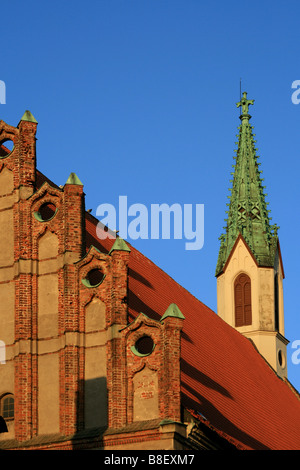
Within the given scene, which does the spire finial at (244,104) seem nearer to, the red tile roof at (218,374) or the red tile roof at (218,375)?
the red tile roof at (218,374)

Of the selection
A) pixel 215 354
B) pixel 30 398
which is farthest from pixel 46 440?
pixel 215 354

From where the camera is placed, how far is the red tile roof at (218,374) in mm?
26750

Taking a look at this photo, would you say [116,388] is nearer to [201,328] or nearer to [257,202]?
[201,328]

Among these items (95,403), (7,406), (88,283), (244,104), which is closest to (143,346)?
(95,403)

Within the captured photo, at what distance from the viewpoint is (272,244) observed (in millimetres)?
44531

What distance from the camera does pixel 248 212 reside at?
4528 centimetres

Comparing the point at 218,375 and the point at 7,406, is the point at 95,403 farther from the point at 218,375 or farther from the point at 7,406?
the point at 218,375

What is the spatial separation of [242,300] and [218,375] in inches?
536

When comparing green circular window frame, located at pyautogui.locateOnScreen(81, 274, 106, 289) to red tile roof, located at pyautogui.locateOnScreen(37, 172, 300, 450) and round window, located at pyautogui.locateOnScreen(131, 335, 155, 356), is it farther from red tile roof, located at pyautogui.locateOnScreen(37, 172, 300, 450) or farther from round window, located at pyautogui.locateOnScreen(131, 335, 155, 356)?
red tile roof, located at pyautogui.locateOnScreen(37, 172, 300, 450)

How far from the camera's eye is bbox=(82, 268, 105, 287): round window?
2372 centimetres

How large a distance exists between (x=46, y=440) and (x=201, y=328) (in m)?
12.3

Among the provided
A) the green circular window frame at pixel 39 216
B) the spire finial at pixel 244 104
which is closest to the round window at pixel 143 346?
the green circular window frame at pixel 39 216

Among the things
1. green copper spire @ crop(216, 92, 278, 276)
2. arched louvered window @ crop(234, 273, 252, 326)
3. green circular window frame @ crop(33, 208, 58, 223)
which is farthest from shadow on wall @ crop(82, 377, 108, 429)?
green copper spire @ crop(216, 92, 278, 276)

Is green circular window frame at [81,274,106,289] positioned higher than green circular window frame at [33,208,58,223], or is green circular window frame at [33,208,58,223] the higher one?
green circular window frame at [33,208,58,223]
